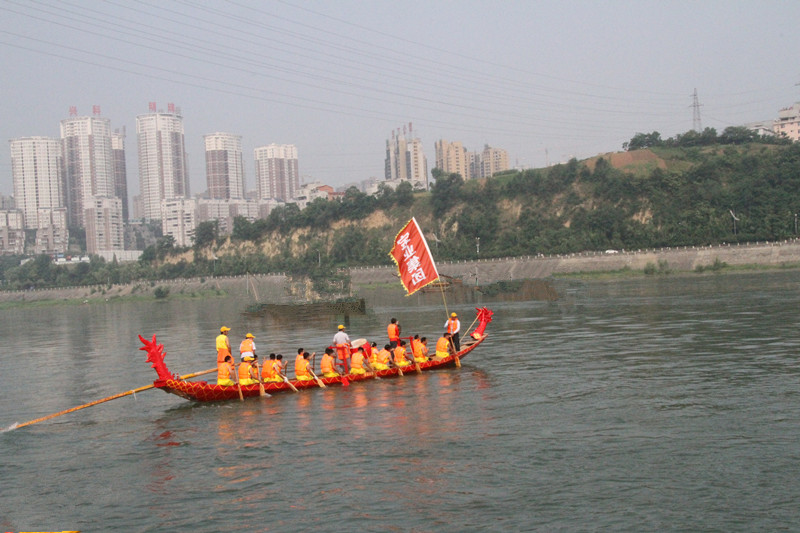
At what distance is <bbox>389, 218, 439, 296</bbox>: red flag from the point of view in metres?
29.2

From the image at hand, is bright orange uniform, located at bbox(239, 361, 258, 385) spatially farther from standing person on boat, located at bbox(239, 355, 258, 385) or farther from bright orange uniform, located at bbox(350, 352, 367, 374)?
bright orange uniform, located at bbox(350, 352, 367, 374)

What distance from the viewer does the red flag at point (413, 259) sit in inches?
1151

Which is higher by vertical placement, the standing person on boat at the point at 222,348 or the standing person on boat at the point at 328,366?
the standing person on boat at the point at 222,348

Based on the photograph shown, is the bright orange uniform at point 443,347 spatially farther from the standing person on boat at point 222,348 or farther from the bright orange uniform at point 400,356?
the standing person on boat at point 222,348

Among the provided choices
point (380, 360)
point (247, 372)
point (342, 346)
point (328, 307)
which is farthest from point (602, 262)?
point (247, 372)

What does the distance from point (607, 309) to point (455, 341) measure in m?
25.1

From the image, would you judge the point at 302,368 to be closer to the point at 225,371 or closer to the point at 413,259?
the point at 225,371

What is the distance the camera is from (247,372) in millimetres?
24344

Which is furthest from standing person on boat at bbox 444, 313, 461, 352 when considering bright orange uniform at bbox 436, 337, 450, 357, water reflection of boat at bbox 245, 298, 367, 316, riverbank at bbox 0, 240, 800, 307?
riverbank at bbox 0, 240, 800, 307

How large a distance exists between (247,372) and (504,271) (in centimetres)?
8493

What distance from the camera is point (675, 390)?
75.5 feet

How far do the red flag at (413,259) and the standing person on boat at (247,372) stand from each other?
23.4ft

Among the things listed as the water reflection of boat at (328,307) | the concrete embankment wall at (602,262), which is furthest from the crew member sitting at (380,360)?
the concrete embankment wall at (602,262)

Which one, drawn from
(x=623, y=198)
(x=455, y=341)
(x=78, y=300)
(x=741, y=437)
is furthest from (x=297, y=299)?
(x=78, y=300)
